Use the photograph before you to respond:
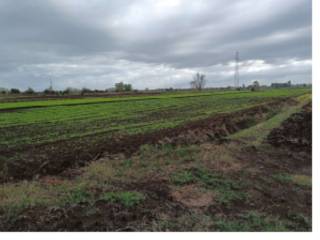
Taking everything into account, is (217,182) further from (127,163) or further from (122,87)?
(122,87)

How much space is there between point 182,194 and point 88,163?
11.2 ft

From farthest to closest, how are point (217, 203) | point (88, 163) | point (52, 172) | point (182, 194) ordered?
point (88, 163) → point (52, 172) → point (182, 194) → point (217, 203)

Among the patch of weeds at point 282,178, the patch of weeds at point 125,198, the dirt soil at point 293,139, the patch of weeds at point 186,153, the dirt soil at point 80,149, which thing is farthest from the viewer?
the dirt soil at point 293,139

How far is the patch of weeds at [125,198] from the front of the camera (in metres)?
4.94

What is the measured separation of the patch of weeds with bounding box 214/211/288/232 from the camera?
163 inches

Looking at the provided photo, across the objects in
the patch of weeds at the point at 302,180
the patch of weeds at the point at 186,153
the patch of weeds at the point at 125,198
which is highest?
the patch of weeds at the point at 125,198

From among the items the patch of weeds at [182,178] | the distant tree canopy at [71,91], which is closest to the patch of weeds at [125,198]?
the patch of weeds at [182,178]

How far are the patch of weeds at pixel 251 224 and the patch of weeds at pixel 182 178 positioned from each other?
1760mm

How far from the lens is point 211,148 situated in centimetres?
945

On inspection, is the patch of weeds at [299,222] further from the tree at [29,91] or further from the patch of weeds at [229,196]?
the tree at [29,91]

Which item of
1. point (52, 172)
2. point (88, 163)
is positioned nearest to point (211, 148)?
point (88, 163)

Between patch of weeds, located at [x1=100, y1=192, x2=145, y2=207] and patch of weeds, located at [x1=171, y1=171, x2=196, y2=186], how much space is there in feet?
3.67

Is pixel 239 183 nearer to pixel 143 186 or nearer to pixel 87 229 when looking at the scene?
pixel 143 186

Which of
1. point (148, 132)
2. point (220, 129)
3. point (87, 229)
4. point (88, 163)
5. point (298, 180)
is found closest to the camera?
point (87, 229)
